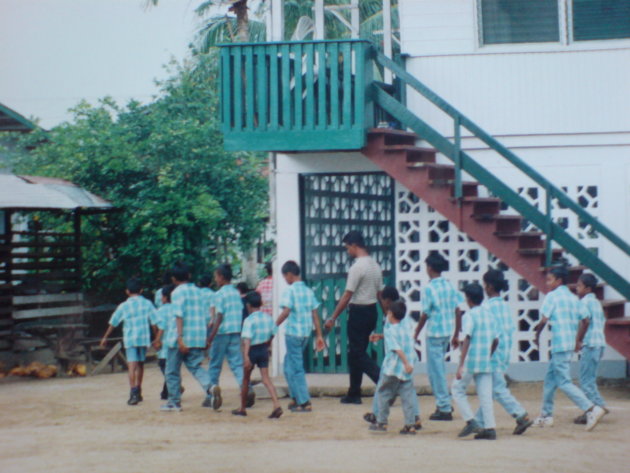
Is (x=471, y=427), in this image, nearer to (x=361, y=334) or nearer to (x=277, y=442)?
(x=277, y=442)

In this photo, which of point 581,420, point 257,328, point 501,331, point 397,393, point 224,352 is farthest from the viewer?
point 224,352

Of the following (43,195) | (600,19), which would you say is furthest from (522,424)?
(43,195)

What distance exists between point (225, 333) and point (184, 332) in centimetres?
46

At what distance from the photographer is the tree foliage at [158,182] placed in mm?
16703

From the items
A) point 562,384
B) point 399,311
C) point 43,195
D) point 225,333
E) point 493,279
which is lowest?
point 562,384

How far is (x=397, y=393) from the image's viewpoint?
32.0 ft

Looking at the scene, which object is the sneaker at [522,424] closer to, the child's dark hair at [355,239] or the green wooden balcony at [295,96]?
the child's dark hair at [355,239]

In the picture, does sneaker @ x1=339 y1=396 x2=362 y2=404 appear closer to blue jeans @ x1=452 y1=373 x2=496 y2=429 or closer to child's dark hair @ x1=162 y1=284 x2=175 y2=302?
child's dark hair @ x1=162 y1=284 x2=175 y2=302

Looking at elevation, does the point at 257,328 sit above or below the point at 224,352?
above

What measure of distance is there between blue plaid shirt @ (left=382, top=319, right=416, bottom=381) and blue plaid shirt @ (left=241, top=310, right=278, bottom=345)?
168 centimetres

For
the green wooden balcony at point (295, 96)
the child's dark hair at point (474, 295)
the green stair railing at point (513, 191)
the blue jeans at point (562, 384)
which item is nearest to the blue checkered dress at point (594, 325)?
the blue jeans at point (562, 384)

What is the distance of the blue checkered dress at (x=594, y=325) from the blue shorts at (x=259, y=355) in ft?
10.4

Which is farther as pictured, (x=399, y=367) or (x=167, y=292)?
(x=167, y=292)

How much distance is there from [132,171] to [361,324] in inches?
269
